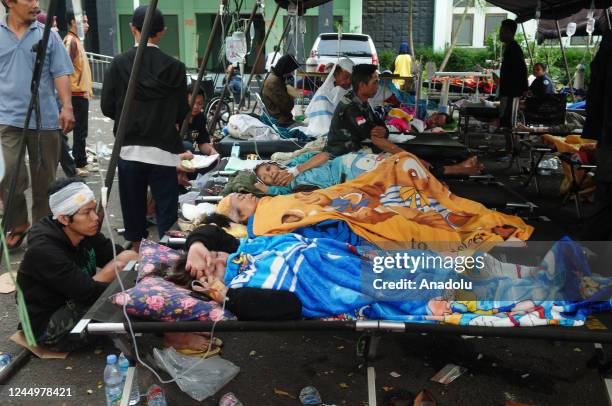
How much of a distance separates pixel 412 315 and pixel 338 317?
13.2 inches

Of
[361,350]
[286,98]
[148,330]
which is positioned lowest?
[361,350]

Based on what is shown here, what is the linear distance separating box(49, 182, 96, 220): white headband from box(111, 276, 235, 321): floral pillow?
2.17 ft

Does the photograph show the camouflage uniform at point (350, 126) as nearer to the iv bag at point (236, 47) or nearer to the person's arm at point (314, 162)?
the person's arm at point (314, 162)

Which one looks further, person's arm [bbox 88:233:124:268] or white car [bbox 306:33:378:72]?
white car [bbox 306:33:378:72]

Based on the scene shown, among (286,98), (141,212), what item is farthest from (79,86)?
(141,212)

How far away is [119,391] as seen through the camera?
2742 millimetres

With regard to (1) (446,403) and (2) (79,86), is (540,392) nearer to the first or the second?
(1) (446,403)

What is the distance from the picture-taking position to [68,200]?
3080 mm

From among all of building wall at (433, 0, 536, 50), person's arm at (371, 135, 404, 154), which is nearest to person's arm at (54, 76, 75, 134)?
person's arm at (371, 135, 404, 154)

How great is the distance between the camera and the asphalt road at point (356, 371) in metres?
2.89

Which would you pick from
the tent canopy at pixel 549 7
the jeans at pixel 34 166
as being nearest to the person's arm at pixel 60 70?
the jeans at pixel 34 166

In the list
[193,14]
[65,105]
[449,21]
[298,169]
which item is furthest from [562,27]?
[65,105]

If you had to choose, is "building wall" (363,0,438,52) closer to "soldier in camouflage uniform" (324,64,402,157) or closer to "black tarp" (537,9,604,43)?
"black tarp" (537,9,604,43)

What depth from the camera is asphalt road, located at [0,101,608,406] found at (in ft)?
9.49
